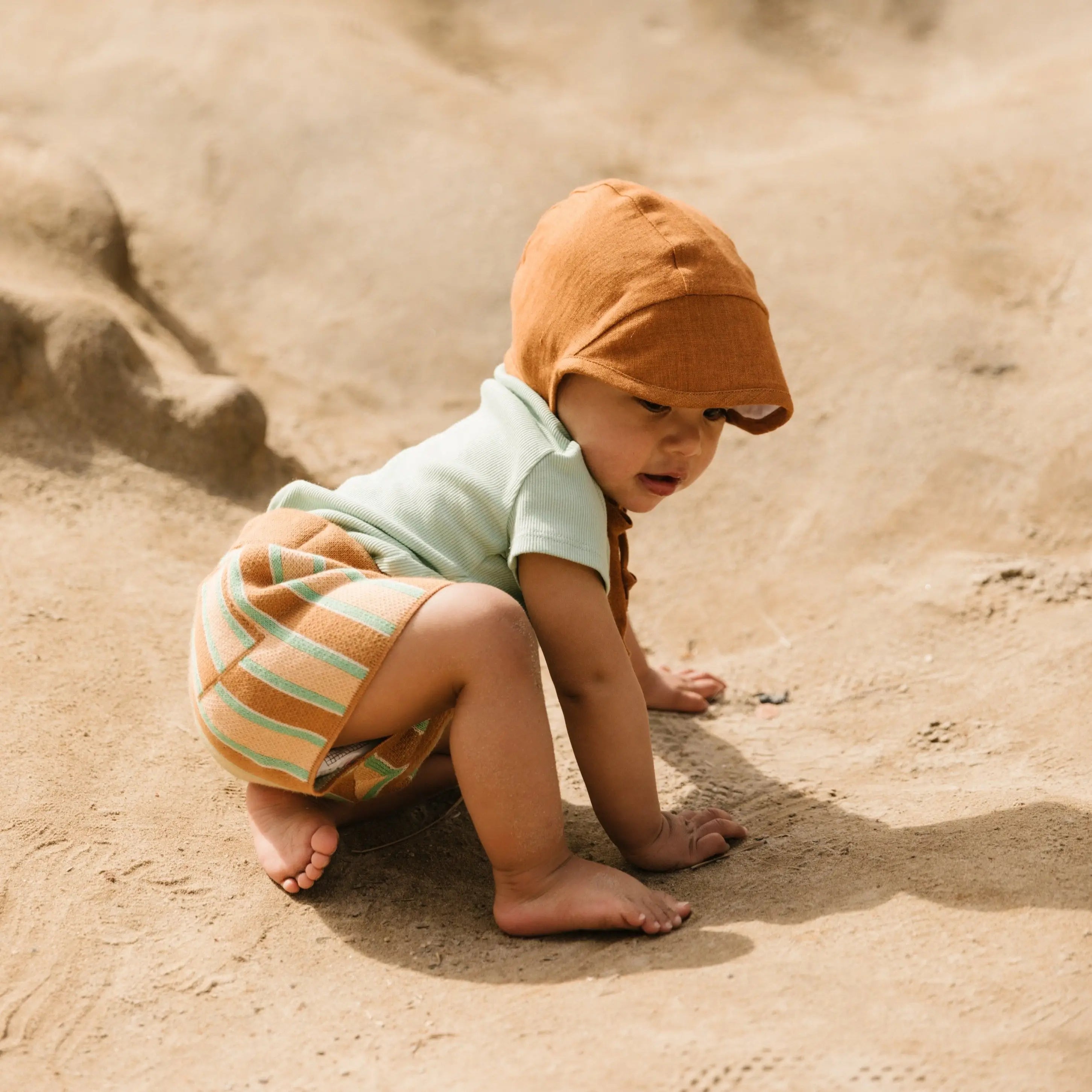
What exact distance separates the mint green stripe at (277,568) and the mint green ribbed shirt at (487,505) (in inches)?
5.6

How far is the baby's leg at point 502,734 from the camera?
1688mm

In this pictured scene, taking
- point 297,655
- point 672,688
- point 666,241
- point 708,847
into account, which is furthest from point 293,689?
point 672,688

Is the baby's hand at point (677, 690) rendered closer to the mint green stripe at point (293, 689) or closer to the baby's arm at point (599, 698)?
the baby's arm at point (599, 698)

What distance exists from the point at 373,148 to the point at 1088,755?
332 centimetres

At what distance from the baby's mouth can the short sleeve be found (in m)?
0.10

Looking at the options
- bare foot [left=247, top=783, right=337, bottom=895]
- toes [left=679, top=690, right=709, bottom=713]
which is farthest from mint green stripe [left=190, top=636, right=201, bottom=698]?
toes [left=679, top=690, right=709, bottom=713]

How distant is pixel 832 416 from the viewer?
3703 millimetres

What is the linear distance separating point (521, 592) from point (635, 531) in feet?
5.65

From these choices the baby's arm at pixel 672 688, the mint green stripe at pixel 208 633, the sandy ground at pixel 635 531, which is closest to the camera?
the sandy ground at pixel 635 531

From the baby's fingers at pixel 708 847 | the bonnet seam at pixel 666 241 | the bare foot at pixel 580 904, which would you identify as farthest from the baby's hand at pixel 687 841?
the bonnet seam at pixel 666 241

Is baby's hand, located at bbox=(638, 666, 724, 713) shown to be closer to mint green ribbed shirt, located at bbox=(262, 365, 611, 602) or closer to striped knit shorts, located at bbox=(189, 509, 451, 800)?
mint green ribbed shirt, located at bbox=(262, 365, 611, 602)

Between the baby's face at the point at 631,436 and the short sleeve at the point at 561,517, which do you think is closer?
the short sleeve at the point at 561,517

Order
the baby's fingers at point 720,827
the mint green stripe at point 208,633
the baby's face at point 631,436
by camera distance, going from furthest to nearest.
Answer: the baby's fingers at point 720,827 → the baby's face at point 631,436 → the mint green stripe at point 208,633

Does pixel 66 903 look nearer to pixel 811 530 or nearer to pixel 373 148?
pixel 811 530
